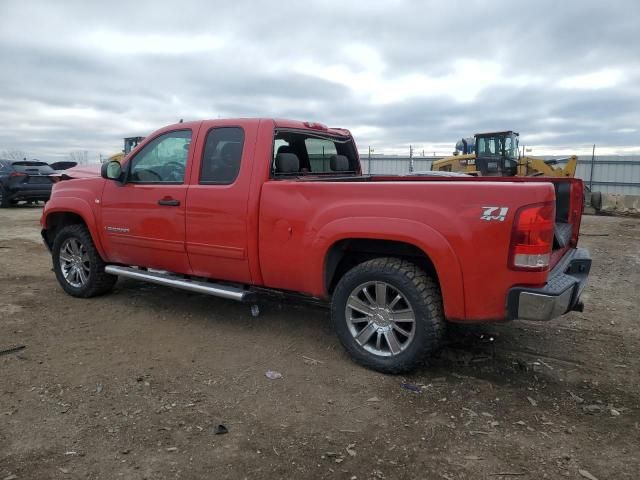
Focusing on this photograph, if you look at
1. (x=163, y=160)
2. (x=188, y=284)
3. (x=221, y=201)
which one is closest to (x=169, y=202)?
(x=163, y=160)

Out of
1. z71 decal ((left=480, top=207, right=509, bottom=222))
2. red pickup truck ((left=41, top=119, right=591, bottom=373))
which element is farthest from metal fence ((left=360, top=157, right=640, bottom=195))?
z71 decal ((left=480, top=207, right=509, bottom=222))

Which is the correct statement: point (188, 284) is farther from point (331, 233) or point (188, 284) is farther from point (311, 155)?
point (311, 155)

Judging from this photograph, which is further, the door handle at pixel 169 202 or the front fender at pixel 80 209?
the front fender at pixel 80 209

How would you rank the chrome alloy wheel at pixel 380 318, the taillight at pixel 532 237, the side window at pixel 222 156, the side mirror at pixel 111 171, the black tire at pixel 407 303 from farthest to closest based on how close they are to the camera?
the side mirror at pixel 111 171
the side window at pixel 222 156
the chrome alloy wheel at pixel 380 318
the black tire at pixel 407 303
the taillight at pixel 532 237

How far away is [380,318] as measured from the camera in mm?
3770

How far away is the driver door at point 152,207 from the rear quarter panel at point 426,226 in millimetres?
1098

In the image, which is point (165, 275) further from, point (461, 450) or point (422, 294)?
point (461, 450)

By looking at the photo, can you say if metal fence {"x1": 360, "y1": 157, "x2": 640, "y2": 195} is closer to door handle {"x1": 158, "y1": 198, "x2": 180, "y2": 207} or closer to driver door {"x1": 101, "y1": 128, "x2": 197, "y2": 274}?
driver door {"x1": 101, "y1": 128, "x2": 197, "y2": 274}

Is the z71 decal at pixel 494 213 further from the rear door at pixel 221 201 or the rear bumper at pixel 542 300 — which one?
the rear door at pixel 221 201

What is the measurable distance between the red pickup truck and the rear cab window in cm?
2

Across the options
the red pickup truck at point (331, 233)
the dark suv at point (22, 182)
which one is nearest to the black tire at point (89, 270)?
the red pickup truck at point (331, 233)

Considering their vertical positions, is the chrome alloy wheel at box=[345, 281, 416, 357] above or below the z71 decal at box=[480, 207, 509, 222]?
below

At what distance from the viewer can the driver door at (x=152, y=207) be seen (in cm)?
471

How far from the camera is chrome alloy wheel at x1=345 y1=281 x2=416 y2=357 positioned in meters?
3.68
